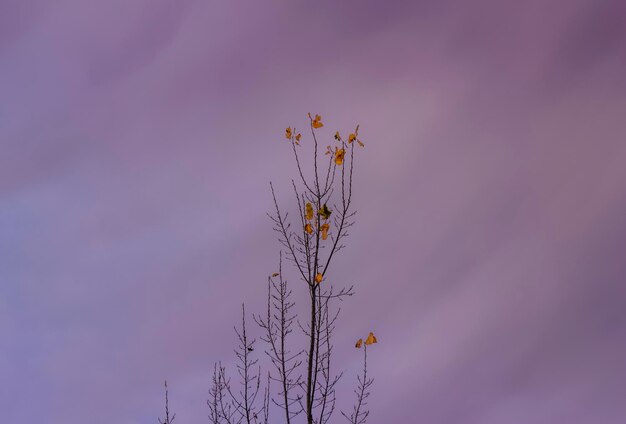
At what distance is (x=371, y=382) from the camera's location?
9094 millimetres

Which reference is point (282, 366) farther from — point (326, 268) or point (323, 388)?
point (326, 268)

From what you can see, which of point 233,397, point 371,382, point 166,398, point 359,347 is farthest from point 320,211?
point 166,398

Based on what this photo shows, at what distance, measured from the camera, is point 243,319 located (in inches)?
388

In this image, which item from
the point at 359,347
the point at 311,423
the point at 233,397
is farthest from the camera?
the point at 233,397

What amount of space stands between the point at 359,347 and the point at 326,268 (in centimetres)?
111

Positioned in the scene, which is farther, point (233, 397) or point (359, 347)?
point (233, 397)

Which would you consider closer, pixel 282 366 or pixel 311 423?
pixel 311 423

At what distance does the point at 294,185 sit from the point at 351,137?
1089mm

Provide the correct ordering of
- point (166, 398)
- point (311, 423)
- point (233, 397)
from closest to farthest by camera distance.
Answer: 1. point (311, 423)
2. point (233, 397)
3. point (166, 398)

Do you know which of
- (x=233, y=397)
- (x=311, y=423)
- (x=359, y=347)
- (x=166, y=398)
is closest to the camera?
(x=311, y=423)

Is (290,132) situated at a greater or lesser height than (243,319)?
greater

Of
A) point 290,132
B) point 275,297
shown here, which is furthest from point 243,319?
point 290,132

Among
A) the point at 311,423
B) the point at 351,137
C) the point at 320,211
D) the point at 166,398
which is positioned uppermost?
the point at 351,137

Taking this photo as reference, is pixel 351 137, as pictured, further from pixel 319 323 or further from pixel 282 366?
pixel 282 366
